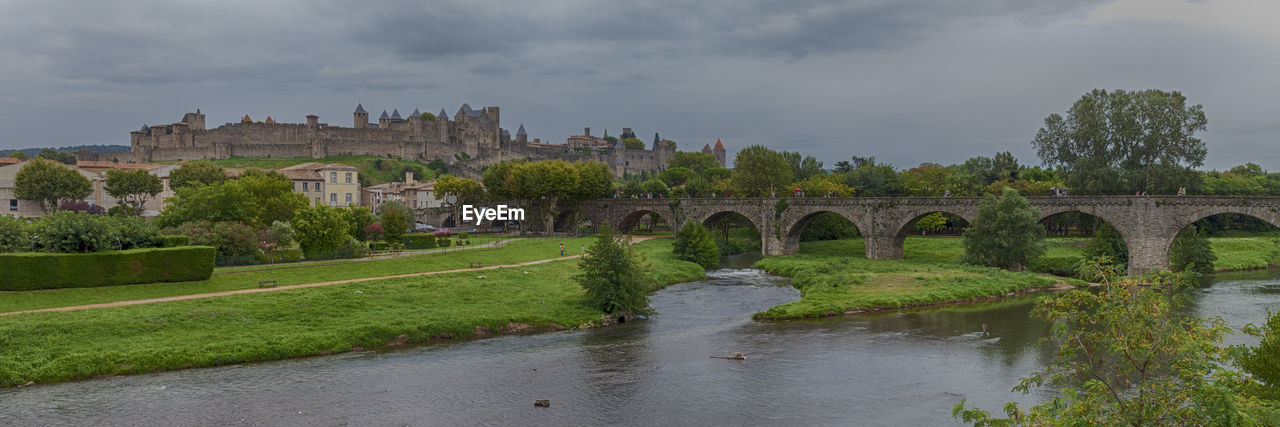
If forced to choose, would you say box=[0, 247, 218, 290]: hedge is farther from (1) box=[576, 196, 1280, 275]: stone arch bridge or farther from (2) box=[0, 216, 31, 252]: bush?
(1) box=[576, 196, 1280, 275]: stone arch bridge

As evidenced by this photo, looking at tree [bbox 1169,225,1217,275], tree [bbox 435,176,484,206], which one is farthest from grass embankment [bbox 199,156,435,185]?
tree [bbox 1169,225,1217,275]

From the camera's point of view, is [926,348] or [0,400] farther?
[926,348]

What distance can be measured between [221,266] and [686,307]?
24.5m

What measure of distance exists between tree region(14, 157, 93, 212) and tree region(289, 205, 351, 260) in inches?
1693

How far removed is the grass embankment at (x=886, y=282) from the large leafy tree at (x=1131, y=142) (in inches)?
533

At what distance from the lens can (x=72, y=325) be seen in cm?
2731

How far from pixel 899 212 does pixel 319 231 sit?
43174 mm

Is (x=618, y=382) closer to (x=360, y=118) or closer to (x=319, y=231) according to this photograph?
(x=319, y=231)

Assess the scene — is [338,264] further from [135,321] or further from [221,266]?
[135,321]

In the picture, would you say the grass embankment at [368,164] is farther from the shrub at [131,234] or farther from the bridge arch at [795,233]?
the shrub at [131,234]

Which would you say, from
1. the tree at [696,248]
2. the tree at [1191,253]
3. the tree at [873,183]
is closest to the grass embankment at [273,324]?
the tree at [696,248]

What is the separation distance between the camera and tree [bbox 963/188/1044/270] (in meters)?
51.5

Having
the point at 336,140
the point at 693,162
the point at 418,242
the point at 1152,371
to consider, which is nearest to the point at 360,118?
the point at 336,140

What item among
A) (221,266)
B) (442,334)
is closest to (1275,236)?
(442,334)
